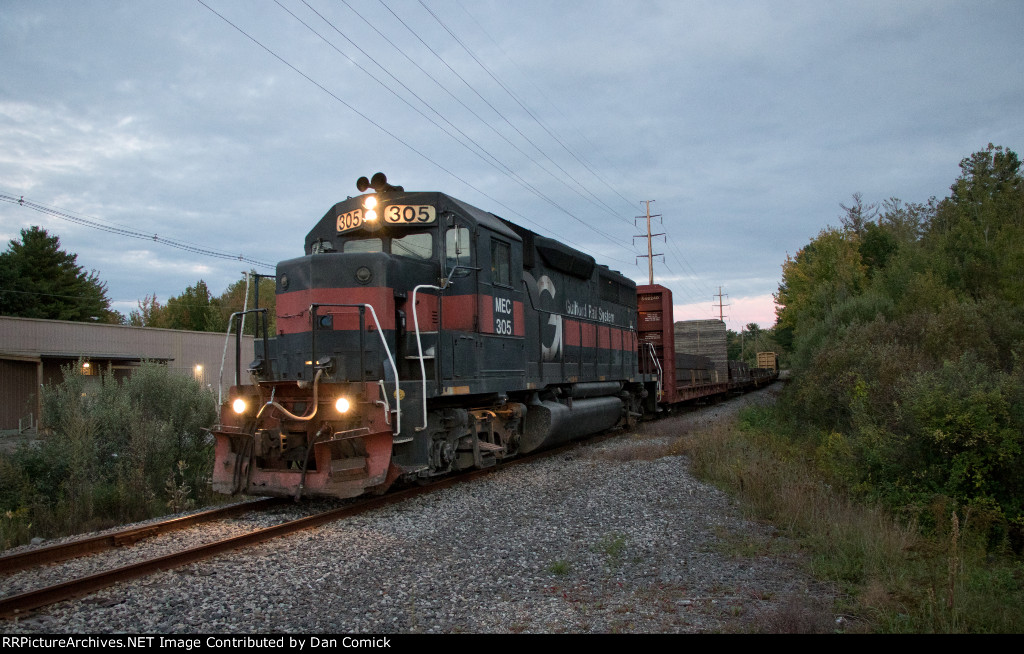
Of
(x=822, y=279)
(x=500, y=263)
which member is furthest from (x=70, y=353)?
(x=822, y=279)

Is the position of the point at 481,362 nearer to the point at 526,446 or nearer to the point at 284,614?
the point at 526,446

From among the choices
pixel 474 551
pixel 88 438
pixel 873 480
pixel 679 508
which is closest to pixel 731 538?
pixel 679 508

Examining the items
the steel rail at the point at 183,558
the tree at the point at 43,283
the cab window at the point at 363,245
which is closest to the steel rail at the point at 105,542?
the steel rail at the point at 183,558

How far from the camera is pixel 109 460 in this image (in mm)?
8930

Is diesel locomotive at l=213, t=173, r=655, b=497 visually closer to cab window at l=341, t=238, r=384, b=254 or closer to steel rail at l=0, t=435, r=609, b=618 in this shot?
cab window at l=341, t=238, r=384, b=254

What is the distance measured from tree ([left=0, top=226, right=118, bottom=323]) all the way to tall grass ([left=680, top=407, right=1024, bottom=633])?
37729 millimetres

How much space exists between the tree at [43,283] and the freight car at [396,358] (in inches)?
1334

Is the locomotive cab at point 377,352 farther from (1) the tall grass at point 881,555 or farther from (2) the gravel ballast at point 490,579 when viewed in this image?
(1) the tall grass at point 881,555

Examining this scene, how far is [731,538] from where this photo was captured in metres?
5.48

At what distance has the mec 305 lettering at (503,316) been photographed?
8.51 meters

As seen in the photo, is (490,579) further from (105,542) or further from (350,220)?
→ (350,220)

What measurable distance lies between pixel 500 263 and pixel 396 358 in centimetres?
216

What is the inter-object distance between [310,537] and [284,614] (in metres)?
1.79

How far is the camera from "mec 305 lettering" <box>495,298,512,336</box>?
27.9ft
